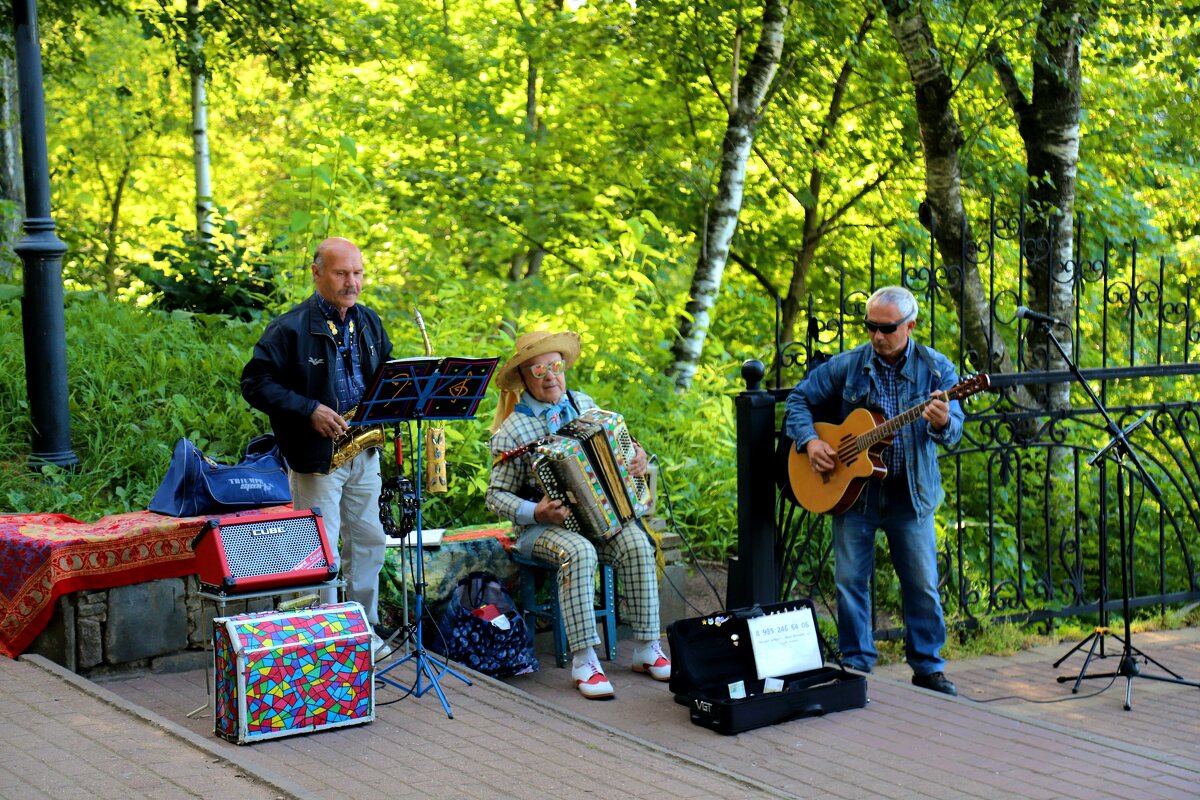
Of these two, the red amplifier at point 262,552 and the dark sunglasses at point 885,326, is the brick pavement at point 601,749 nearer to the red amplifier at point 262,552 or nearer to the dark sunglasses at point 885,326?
the red amplifier at point 262,552

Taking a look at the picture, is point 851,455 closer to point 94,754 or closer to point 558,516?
point 558,516

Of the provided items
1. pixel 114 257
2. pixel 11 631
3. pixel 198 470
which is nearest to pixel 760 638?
pixel 198 470

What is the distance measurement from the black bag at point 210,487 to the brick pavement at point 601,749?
857mm

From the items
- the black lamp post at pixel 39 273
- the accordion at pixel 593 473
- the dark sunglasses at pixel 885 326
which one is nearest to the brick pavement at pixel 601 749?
the accordion at pixel 593 473

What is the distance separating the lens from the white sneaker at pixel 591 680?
608 cm

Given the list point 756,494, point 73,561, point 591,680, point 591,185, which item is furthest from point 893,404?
point 591,185

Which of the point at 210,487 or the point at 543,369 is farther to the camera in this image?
the point at 543,369

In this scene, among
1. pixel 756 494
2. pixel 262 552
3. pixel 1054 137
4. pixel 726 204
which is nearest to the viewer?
pixel 262 552

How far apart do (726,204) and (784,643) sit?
659 centimetres

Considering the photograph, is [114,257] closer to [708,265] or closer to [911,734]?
[708,265]

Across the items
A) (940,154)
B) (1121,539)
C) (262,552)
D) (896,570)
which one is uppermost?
(940,154)

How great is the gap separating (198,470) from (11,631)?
1.33m

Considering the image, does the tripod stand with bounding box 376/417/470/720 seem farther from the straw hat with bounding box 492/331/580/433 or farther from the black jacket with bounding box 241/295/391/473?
the straw hat with bounding box 492/331/580/433

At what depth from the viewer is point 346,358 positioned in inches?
242
